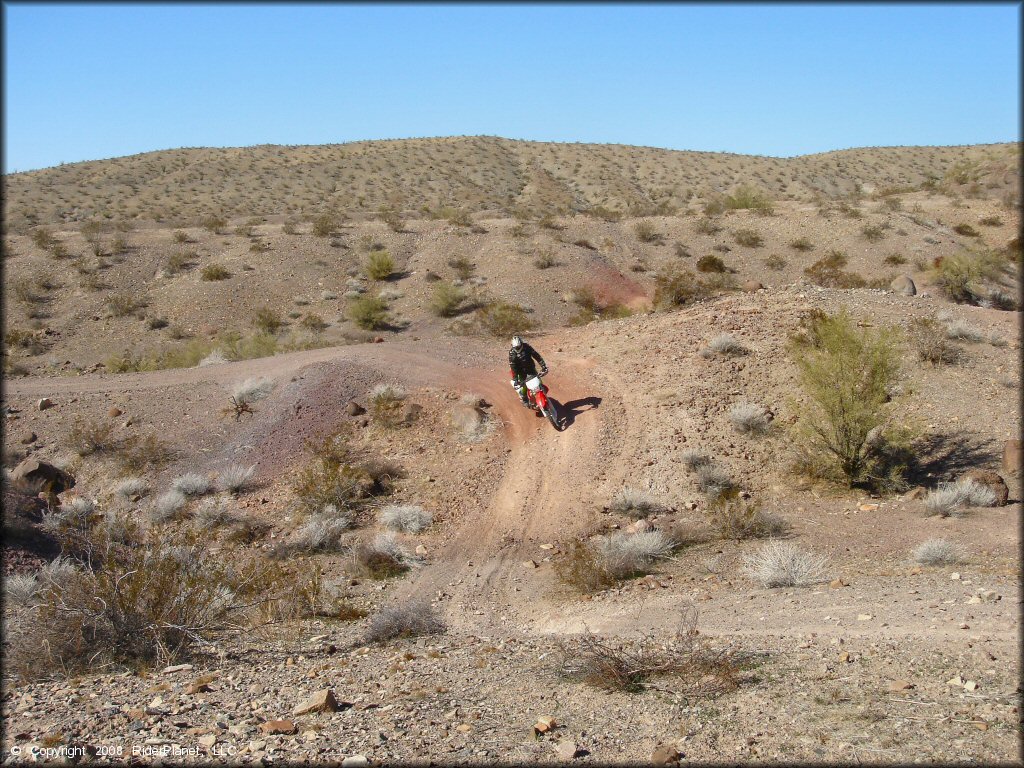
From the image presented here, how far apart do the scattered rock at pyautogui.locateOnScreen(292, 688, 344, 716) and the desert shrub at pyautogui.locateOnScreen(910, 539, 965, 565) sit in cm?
711

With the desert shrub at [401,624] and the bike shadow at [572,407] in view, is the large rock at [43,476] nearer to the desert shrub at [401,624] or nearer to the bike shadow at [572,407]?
the desert shrub at [401,624]

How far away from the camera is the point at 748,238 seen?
97.5ft

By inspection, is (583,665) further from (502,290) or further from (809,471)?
(502,290)

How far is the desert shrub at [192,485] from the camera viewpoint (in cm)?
1384

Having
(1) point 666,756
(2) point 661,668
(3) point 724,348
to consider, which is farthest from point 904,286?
(1) point 666,756

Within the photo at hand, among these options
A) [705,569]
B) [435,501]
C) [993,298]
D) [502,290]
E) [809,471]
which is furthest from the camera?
[502,290]

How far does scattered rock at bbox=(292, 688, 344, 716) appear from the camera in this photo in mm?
5875

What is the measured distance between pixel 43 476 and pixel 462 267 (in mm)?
17721

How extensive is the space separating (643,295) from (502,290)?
5.30 m

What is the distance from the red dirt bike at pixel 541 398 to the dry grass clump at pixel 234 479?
5885 mm

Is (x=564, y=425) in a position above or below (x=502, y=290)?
below

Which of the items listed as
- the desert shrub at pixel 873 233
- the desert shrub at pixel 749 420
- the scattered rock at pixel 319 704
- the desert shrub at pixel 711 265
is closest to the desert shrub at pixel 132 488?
the scattered rock at pixel 319 704

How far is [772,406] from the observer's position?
45.8 feet

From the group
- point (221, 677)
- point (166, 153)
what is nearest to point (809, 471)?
point (221, 677)
